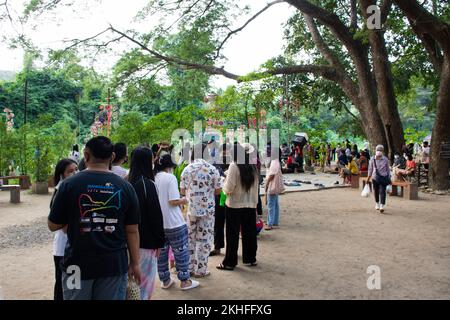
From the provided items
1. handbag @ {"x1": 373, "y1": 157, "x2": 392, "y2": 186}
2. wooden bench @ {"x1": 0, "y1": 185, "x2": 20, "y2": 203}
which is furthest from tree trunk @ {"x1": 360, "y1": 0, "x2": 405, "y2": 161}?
wooden bench @ {"x1": 0, "y1": 185, "x2": 20, "y2": 203}

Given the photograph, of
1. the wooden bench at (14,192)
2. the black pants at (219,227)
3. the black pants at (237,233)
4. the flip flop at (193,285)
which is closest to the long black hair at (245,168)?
the black pants at (237,233)

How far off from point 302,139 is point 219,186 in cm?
2107

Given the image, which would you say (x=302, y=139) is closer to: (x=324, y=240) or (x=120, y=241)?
(x=324, y=240)

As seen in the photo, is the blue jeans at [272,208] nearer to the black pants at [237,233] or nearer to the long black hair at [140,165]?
the black pants at [237,233]

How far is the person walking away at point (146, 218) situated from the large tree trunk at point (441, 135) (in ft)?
41.3

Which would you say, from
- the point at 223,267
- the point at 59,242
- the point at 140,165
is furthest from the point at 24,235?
the point at 140,165

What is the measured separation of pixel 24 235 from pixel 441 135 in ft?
40.5

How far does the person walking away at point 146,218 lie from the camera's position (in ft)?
12.3

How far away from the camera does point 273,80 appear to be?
16578 millimetres

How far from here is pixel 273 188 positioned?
8.12 meters

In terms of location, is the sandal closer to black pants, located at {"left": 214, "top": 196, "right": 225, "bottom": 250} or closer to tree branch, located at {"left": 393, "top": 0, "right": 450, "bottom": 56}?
black pants, located at {"left": 214, "top": 196, "right": 225, "bottom": 250}

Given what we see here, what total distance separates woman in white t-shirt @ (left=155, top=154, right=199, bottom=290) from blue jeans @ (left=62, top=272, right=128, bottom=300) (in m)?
1.62
